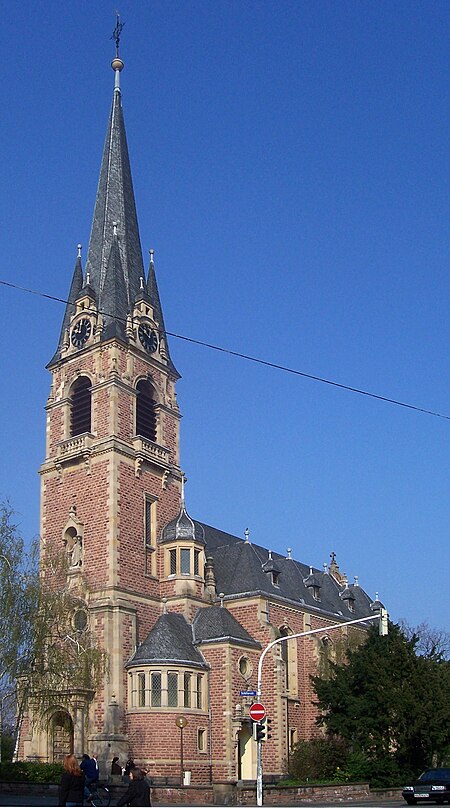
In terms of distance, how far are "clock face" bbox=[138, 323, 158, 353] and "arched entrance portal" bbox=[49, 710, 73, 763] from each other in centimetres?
1960

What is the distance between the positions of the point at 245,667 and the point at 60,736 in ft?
31.1

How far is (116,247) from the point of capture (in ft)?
184

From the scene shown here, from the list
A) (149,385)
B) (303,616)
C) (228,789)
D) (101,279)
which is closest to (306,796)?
(228,789)

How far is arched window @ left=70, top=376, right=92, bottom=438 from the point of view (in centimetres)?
5106

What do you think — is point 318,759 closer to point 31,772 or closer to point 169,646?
point 169,646

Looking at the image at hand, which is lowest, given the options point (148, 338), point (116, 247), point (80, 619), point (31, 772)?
point (31, 772)

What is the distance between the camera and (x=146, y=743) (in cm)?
4294

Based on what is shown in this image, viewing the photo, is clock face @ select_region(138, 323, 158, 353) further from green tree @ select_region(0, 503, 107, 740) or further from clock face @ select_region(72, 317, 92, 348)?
green tree @ select_region(0, 503, 107, 740)

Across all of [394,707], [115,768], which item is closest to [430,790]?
[394,707]

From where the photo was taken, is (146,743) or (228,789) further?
(146,743)

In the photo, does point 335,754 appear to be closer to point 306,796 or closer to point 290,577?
point 306,796

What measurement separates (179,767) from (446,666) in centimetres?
1303

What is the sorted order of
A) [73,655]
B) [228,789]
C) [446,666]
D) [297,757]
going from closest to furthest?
[228,789] < [73,655] < [446,666] < [297,757]

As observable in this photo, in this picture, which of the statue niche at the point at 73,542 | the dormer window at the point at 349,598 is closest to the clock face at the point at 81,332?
the statue niche at the point at 73,542
